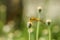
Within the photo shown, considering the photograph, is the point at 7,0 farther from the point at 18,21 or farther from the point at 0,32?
the point at 0,32

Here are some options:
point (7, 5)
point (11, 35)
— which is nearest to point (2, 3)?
point (7, 5)

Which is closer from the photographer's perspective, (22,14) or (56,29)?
(56,29)

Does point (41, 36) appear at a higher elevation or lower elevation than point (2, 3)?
lower

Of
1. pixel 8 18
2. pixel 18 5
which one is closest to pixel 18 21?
pixel 8 18

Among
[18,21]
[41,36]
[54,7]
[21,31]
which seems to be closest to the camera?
[41,36]

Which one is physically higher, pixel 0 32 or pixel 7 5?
pixel 7 5

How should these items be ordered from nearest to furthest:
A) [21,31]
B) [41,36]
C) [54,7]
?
[41,36] → [21,31] → [54,7]

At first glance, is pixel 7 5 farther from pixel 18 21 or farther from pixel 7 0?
pixel 18 21

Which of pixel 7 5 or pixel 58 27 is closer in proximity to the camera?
pixel 58 27

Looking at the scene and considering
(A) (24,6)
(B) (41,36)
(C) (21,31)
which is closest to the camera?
(B) (41,36)
